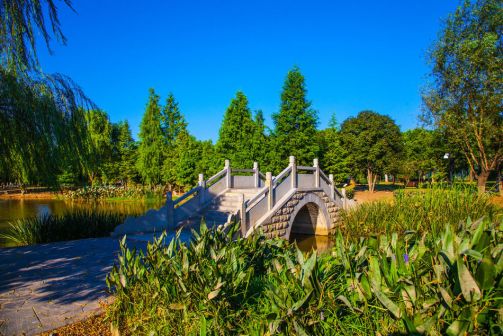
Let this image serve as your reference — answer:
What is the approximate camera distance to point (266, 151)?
83.5ft

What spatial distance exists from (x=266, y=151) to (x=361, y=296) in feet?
76.3

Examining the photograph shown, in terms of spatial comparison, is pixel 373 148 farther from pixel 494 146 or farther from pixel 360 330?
pixel 360 330

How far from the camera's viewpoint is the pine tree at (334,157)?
30.8 meters

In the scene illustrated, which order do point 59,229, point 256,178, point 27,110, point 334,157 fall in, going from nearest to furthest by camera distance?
point 27,110, point 59,229, point 256,178, point 334,157

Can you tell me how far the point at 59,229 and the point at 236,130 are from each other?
15.9 m

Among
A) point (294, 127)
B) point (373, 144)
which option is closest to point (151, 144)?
point (294, 127)

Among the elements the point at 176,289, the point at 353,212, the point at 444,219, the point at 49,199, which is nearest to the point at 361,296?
the point at 176,289

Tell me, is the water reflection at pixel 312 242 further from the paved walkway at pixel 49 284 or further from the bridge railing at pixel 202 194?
the paved walkway at pixel 49 284

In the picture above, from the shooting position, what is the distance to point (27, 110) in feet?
17.2

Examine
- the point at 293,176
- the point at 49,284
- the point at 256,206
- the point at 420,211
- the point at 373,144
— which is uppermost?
the point at 373,144

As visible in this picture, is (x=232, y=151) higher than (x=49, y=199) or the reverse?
higher

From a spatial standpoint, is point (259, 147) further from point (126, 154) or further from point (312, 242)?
point (126, 154)

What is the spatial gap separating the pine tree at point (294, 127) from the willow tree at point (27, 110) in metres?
19.4

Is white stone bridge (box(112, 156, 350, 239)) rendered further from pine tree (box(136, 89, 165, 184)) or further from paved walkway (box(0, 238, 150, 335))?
pine tree (box(136, 89, 165, 184))
